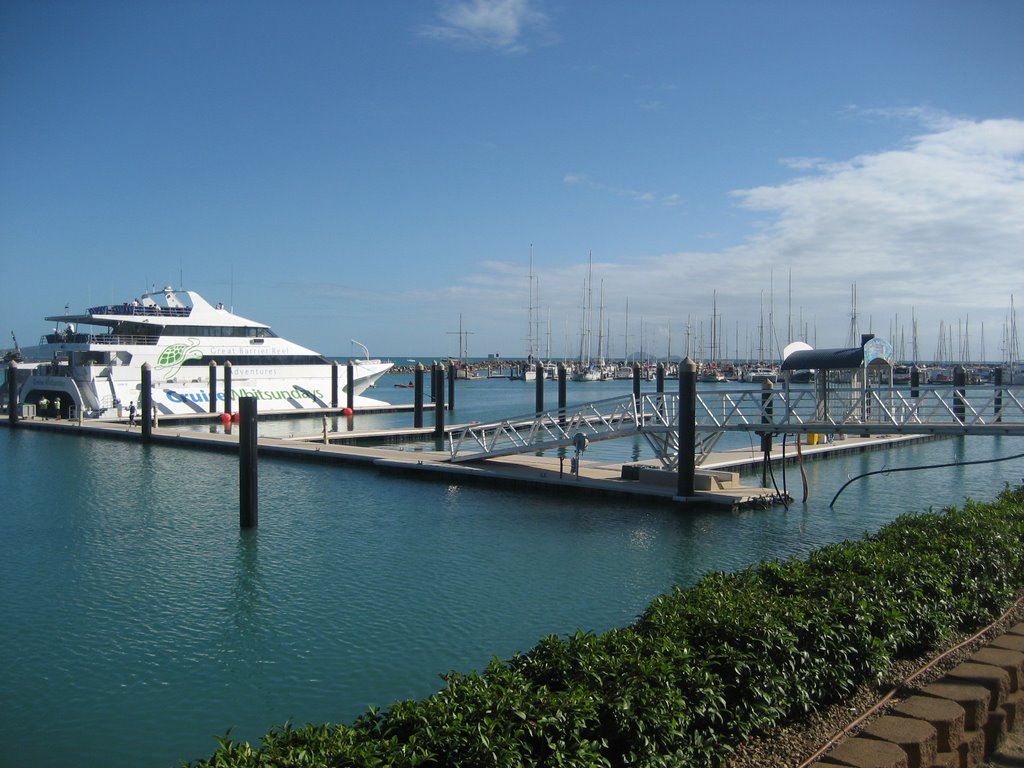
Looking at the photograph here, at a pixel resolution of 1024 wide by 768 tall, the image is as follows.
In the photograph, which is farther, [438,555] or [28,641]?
[438,555]

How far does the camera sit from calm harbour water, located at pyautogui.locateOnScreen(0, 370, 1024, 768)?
417 inches

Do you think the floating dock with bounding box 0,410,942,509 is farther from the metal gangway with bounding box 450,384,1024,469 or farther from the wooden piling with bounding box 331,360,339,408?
the wooden piling with bounding box 331,360,339,408

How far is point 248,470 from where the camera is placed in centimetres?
2080

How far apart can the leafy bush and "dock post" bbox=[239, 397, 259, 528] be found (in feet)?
47.7

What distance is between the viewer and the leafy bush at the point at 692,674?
17.7 feet

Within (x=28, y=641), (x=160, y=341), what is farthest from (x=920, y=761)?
(x=160, y=341)

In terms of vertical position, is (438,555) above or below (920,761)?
below

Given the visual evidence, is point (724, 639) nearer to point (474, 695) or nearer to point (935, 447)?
point (474, 695)

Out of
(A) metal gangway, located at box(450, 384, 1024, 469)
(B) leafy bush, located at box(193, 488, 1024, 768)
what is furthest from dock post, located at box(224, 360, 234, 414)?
(B) leafy bush, located at box(193, 488, 1024, 768)

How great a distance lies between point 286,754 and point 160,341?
5407 centimetres

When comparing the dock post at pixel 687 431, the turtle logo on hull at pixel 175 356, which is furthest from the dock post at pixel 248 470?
the turtle logo on hull at pixel 175 356

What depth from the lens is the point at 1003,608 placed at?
9.38 meters

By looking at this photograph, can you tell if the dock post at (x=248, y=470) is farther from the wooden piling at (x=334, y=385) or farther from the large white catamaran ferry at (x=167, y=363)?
the wooden piling at (x=334, y=385)

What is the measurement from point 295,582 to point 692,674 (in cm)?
1146
